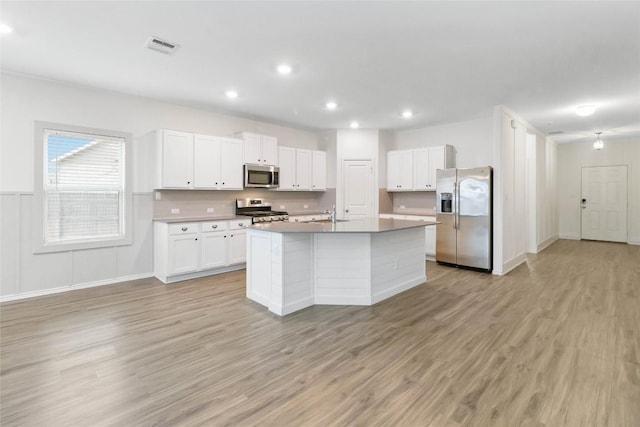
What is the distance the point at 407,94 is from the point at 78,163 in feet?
15.7

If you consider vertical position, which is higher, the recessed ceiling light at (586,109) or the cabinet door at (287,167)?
the recessed ceiling light at (586,109)

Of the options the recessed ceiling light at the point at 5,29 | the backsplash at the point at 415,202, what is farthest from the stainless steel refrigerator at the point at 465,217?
the recessed ceiling light at the point at 5,29

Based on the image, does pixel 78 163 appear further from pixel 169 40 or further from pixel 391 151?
pixel 391 151

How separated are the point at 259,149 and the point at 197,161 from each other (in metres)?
1.23

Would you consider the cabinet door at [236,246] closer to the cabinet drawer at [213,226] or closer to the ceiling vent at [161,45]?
the cabinet drawer at [213,226]

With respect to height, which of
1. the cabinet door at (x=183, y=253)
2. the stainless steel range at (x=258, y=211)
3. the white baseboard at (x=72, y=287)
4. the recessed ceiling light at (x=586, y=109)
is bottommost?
the white baseboard at (x=72, y=287)

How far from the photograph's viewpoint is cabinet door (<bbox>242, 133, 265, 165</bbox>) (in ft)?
18.9

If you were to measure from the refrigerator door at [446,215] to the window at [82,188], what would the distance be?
523cm

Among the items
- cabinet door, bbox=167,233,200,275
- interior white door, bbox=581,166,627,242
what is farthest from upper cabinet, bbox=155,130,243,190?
interior white door, bbox=581,166,627,242

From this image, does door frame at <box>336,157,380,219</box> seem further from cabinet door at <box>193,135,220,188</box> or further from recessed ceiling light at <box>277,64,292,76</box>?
recessed ceiling light at <box>277,64,292,76</box>

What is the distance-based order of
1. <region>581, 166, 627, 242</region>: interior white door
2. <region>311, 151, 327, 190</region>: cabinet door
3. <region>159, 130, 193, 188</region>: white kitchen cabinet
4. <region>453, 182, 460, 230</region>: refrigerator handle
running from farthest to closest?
<region>581, 166, 627, 242</region>: interior white door → <region>311, 151, 327, 190</region>: cabinet door → <region>453, 182, 460, 230</region>: refrigerator handle → <region>159, 130, 193, 188</region>: white kitchen cabinet

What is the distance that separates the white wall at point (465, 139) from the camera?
6.17m

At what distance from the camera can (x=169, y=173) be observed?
4.87 m

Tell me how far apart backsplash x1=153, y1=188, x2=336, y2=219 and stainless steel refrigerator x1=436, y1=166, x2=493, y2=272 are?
Result: 2372 millimetres
